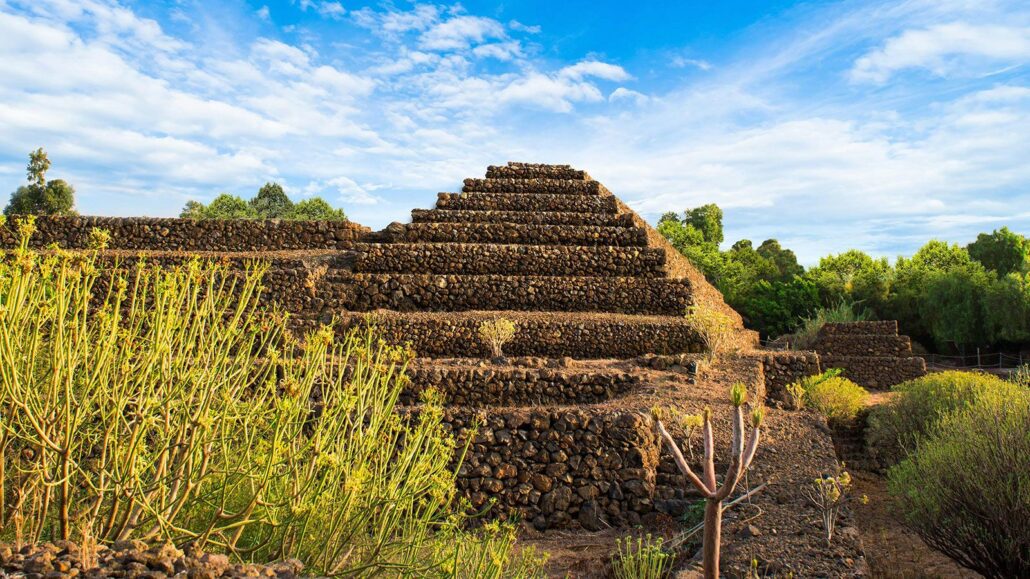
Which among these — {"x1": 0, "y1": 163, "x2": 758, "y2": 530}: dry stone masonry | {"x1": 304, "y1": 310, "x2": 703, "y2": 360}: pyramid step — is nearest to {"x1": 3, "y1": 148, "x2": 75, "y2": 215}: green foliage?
{"x1": 0, "y1": 163, "x2": 758, "y2": 530}: dry stone masonry

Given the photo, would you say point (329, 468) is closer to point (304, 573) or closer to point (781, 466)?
point (304, 573)

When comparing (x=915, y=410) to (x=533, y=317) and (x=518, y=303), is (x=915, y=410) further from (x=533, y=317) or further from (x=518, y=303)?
(x=518, y=303)

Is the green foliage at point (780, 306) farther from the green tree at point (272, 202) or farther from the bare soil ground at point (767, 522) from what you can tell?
the green tree at point (272, 202)

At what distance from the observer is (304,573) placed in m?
3.39

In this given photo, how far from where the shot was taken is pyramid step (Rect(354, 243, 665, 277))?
1842 centimetres

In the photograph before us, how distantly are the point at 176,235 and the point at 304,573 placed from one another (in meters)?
19.5

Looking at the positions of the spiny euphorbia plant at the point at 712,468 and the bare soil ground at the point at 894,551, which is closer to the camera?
the spiny euphorbia plant at the point at 712,468

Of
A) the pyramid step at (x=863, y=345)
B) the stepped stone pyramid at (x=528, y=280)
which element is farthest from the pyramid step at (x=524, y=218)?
the pyramid step at (x=863, y=345)

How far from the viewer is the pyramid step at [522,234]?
1975 cm

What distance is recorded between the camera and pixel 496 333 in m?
15.0

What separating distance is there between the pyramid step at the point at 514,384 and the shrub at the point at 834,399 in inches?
132

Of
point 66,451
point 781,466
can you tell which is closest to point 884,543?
point 781,466

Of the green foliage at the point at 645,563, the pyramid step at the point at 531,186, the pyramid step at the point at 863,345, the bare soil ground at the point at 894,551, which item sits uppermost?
the pyramid step at the point at 531,186

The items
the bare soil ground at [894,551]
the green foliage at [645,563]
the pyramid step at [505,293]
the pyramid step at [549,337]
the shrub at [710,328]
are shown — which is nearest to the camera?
the green foliage at [645,563]
